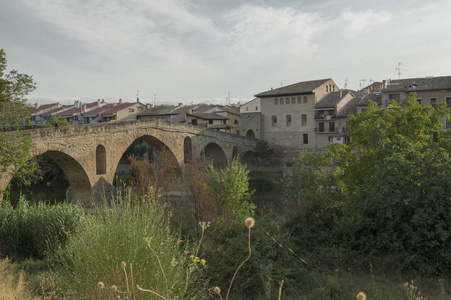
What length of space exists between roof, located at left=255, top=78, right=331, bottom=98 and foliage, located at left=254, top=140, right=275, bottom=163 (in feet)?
18.7

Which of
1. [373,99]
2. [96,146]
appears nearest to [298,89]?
[373,99]

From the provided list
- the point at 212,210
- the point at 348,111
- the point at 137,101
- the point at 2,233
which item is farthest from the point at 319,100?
the point at 2,233

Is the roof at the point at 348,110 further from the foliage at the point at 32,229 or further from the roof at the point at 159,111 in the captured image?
the foliage at the point at 32,229

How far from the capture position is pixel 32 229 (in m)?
9.65

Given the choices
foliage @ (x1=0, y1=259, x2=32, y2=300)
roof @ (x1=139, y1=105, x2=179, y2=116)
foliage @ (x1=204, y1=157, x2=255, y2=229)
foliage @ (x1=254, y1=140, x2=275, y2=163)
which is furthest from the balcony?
foliage @ (x1=0, y1=259, x2=32, y2=300)

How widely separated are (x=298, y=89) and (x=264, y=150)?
7.87 metres

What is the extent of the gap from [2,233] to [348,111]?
36343 millimetres

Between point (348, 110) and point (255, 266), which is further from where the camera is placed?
point (348, 110)

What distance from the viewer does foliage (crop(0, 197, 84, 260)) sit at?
9352 mm

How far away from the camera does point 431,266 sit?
30.0ft

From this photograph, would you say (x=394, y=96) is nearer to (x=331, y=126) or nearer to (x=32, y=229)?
(x=331, y=126)

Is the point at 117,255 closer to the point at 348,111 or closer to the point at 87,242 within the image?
the point at 87,242

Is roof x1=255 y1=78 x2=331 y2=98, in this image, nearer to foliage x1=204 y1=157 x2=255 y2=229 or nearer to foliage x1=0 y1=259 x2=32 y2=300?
foliage x1=204 y1=157 x2=255 y2=229

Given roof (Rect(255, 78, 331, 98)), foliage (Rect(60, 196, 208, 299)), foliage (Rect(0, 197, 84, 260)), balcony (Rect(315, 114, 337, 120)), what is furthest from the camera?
roof (Rect(255, 78, 331, 98))
